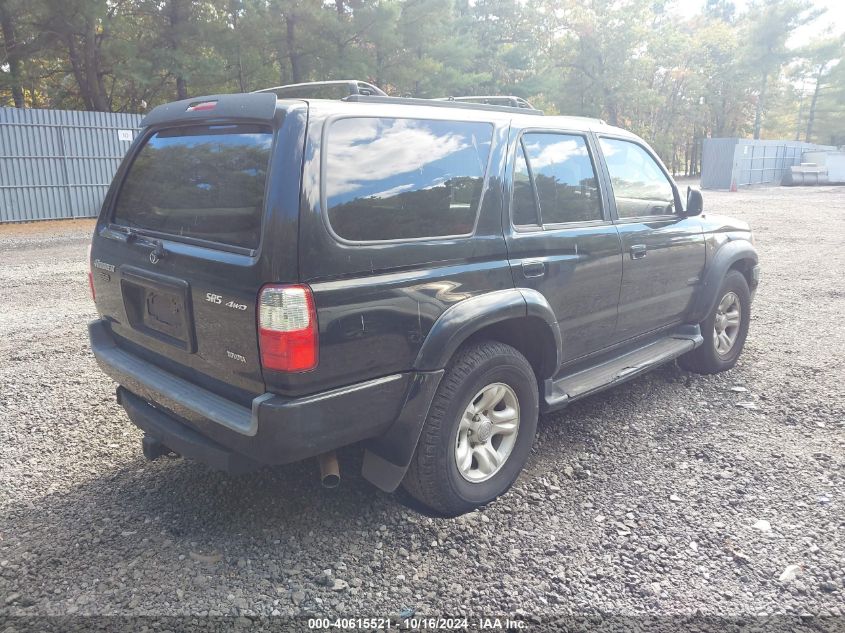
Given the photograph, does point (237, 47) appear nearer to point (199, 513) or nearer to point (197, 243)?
point (197, 243)

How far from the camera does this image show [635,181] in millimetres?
4277

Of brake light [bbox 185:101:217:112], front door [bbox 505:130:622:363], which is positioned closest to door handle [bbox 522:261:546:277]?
front door [bbox 505:130:622:363]

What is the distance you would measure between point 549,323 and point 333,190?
137cm

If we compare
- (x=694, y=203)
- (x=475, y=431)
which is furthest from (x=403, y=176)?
(x=694, y=203)

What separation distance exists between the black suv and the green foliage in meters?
20.9

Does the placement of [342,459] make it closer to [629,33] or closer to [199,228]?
[199,228]

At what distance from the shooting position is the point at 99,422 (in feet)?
13.6

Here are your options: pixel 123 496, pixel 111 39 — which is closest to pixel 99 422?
pixel 123 496

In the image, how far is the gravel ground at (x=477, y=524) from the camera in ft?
8.46

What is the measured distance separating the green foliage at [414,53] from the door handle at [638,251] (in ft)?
69.9

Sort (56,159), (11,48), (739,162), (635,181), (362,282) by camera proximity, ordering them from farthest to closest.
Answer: (739,162) < (11,48) < (56,159) < (635,181) < (362,282)

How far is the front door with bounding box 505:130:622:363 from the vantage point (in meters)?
3.33

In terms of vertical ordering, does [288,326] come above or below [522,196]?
below

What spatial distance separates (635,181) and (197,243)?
2.84 meters
